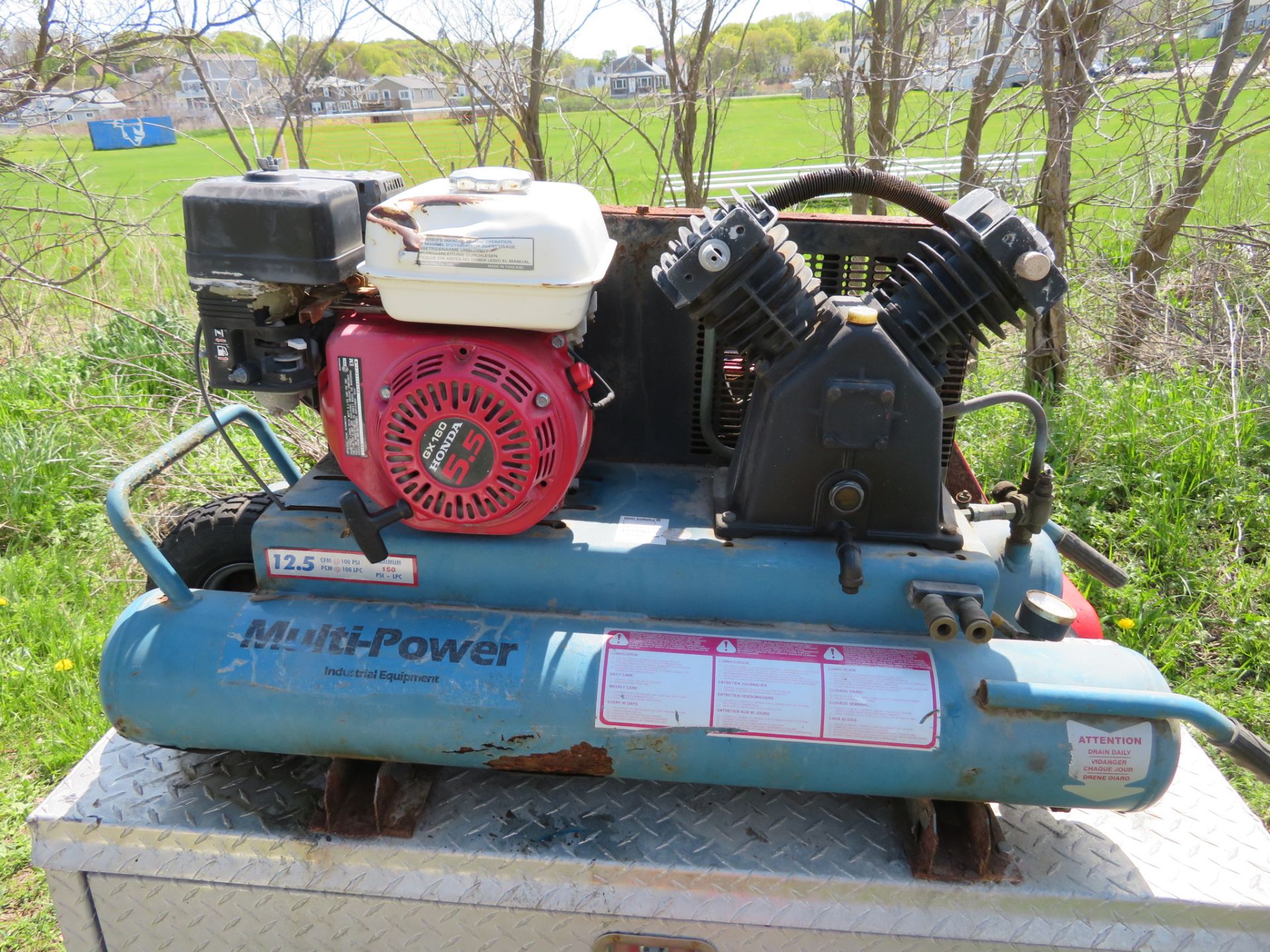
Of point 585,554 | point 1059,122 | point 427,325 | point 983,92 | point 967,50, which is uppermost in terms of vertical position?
point 967,50

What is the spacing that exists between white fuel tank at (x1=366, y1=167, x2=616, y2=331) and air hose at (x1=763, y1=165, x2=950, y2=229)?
60cm

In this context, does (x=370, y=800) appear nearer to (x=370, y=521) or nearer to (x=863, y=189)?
(x=370, y=521)

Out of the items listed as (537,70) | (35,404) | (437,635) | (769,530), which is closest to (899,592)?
(769,530)

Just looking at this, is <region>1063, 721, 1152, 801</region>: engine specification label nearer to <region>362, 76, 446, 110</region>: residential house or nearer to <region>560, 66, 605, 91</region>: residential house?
<region>560, 66, 605, 91</region>: residential house

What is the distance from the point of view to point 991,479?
3148 mm

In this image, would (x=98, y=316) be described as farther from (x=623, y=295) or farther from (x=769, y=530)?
(x=769, y=530)

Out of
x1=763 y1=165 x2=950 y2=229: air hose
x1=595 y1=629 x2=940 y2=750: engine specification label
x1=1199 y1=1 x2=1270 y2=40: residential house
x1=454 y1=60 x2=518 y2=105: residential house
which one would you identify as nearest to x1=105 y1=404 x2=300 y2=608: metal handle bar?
x1=595 y1=629 x2=940 y2=750: engine specification label

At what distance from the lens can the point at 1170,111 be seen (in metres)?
4.30

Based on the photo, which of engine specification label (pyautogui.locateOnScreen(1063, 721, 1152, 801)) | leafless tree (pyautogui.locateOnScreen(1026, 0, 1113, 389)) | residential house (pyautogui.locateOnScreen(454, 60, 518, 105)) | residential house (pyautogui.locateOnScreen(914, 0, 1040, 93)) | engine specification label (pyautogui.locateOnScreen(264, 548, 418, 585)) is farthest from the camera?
residential house (pyautogui.locateOnScreen(454, 60, 518, 105))

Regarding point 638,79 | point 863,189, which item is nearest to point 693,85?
point 638,79

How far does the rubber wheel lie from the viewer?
6.04 feet

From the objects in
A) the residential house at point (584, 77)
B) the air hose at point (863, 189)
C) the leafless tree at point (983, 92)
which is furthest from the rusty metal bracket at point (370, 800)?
the residential house at point (584, 77)

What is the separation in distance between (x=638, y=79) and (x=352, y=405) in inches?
141

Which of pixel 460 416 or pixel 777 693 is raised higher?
pixel 460 416
